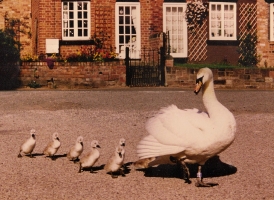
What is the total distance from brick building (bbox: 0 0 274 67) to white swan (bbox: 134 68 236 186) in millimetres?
19607

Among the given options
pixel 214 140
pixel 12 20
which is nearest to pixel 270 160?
pixel 214 140

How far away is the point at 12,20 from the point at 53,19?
2.55m

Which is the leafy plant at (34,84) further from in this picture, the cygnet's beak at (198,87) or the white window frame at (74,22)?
the cygnet's beak at (198,87)

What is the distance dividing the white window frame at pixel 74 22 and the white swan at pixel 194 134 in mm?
20116

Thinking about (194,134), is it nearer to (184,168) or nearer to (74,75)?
(184,168)

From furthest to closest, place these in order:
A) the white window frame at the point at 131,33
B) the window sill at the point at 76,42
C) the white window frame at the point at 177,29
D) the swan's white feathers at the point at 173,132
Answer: the white window frame at the point at 177,29 < the white window frame at the point at 131,33 < the window sill at the point at 76,42 < the swan's white feathers at the point at 173,132

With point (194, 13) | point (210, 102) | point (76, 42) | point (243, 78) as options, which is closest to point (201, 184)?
point (210, 102)

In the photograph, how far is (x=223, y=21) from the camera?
1139 inches

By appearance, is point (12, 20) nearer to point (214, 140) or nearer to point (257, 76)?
point (257, 76)

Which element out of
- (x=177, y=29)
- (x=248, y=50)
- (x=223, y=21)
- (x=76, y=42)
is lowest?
(x=248, y=50)

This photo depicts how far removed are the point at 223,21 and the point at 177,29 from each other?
2.33m

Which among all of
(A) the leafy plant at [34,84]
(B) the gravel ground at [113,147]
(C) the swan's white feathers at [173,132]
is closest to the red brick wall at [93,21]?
(A) the leafy plant at [34,84]

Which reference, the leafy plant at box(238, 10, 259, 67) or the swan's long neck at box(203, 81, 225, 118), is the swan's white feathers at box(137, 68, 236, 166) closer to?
the swan's long neck at box(203, 81, 225, 118)

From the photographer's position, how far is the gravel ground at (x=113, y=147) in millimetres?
6645
